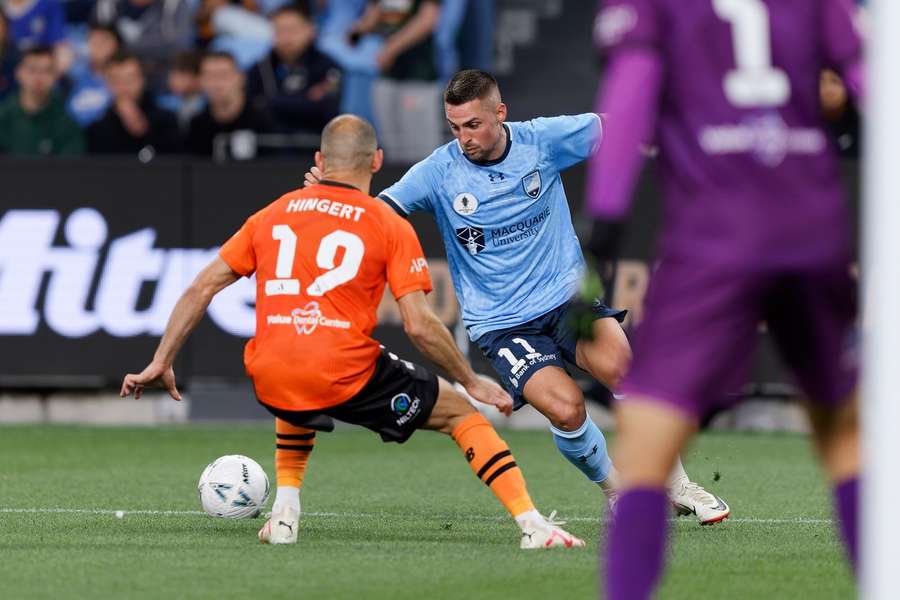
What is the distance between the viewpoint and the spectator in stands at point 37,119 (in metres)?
15.1

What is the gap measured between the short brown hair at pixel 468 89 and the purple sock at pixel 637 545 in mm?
3821

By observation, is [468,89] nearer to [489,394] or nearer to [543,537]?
[489,394]

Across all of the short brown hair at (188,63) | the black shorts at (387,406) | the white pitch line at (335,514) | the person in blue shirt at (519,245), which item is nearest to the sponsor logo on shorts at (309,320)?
the black shorts at (387,406)

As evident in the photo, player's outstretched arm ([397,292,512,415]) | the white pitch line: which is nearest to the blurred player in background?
player's outstretched arm ([397,292,512,415])

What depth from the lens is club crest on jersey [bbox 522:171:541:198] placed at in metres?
8.35

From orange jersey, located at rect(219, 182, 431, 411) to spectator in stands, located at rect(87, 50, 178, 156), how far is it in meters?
7.99

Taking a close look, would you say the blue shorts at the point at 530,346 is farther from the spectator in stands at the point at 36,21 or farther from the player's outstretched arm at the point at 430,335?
the spectator in stands at the point at 36,21

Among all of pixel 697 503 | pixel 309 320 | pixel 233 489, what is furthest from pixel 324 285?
pixel 697 503

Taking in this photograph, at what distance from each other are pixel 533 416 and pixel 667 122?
30.7ft

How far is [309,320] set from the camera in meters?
7.24

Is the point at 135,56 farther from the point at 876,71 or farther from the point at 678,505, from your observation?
the point at 876,71

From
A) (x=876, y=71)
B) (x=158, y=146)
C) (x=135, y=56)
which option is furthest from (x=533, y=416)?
(x=876, y=71)

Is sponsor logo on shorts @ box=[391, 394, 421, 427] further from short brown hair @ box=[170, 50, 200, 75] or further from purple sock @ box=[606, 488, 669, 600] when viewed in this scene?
short brown hair @ box=[170, 50, 200, 75]

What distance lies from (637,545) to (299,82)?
37.4 feet
